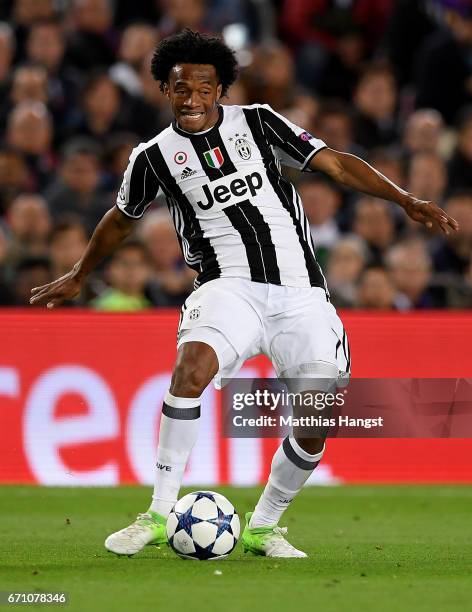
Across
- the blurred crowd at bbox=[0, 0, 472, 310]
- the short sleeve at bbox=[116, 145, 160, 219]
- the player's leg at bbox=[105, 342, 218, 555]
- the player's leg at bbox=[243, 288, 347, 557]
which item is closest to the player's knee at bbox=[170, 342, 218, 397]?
the player's leg at bbox=[105, 342, 218, 555]

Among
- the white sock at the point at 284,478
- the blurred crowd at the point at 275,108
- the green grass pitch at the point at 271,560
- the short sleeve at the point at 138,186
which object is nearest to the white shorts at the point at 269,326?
the white sock at the point at 284,478

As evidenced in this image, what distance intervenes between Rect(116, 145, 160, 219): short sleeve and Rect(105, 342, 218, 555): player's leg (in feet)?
2.79

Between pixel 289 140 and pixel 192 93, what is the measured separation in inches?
21.1

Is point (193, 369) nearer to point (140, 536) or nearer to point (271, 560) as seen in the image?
point (140, 536)

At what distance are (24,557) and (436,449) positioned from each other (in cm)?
424

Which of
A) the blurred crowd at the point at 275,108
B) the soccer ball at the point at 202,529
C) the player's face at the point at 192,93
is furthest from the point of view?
the blurred crowd at the point at 275,108

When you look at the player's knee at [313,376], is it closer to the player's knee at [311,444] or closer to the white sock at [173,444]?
the player's knee at [311,444]

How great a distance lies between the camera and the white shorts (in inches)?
264

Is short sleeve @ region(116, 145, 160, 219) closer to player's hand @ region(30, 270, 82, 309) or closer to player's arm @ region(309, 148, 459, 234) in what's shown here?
player's hand @ region(30, 270, 82, 309)

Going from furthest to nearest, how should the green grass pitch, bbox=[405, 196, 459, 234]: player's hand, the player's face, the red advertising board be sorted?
the red advertising board → the player's face → bbox=[405, 196, 459, 234]: player's hand → the green grass pitch

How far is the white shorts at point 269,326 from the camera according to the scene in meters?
6.70

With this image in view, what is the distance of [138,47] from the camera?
14.2 metres

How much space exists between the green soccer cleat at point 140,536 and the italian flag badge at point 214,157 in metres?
1.70

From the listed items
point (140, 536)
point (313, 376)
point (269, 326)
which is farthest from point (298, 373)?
point (140, 536)
